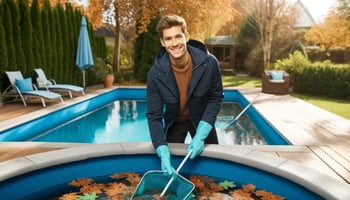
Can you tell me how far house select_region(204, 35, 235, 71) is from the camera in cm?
2750

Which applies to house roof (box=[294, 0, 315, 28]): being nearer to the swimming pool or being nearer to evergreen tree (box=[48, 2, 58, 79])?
the swimming pool

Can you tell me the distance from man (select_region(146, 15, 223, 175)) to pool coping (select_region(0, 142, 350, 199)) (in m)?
0.44

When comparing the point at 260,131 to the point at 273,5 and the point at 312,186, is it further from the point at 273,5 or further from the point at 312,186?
the point at 273,5

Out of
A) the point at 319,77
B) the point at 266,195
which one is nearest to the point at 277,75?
the point at 319,77

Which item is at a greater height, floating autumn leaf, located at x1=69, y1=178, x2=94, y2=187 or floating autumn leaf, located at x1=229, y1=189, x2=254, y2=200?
floating autumn leaf, located at x1=69, y1=178, x2=94, y2=187

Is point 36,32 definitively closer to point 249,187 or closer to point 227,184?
point 227,184

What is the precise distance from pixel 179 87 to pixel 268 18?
56.4ft

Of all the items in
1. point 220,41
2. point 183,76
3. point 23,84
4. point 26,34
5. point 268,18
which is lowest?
point 23,84

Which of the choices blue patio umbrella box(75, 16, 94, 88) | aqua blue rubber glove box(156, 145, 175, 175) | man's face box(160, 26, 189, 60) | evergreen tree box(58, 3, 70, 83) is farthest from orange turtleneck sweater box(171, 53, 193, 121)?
evergreen tree box(58, 3, 70, 83)

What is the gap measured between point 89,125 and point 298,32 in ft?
64.5

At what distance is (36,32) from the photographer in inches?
425

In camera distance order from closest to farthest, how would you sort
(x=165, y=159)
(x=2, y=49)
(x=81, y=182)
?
(x=165, y=159) → (x=81, y=182) → (x=2, y=49)

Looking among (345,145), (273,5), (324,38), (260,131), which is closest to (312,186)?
(345,145)

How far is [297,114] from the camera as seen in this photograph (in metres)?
8.08
